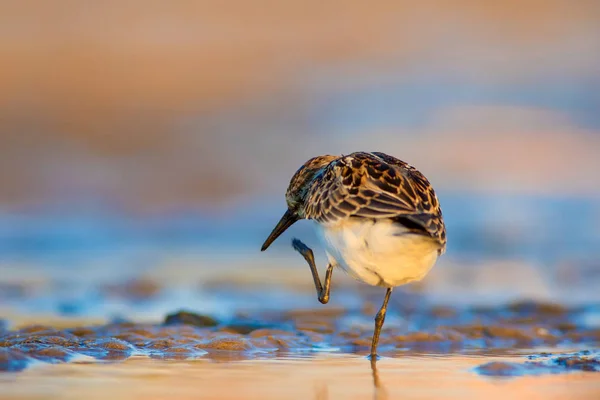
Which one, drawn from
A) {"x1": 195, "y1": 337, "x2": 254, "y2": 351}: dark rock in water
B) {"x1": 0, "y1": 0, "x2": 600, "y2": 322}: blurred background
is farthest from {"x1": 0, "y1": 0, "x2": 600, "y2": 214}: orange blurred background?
{"x1": 195, "y1": 337, "x2": 254, "y2": 351}: dark rock in water

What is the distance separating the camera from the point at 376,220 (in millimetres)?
5504

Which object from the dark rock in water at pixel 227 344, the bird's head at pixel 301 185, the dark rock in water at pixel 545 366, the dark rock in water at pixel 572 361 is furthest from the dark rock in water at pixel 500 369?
the bird's head at pixel 301 185

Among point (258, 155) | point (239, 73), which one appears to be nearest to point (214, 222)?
point (258, 155)

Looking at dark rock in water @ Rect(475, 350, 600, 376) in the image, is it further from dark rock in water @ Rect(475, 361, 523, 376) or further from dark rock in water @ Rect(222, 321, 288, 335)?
dark rock in water @ Rect(222, 321, 288, 335)

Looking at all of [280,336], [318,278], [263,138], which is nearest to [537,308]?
[318,278]

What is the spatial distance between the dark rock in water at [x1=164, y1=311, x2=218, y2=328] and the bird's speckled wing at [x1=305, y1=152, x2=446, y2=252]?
125 centimetres

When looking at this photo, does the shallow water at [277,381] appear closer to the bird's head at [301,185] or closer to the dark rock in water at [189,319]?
the dark rock in water at [189,319]

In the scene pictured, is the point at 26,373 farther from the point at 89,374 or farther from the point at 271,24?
the point at 271,24

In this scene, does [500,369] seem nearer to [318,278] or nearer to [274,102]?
[318,278]

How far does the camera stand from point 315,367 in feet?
17.6

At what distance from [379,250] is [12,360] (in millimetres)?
2006

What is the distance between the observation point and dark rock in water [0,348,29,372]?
16.3ft

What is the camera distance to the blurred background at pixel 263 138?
996 centimetres

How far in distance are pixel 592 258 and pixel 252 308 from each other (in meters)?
4.76
